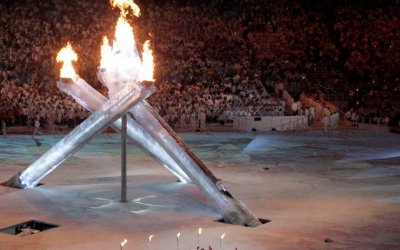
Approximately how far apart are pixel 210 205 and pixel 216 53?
24696 mm

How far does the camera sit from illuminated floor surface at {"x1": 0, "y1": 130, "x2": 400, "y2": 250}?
10203 millimetres

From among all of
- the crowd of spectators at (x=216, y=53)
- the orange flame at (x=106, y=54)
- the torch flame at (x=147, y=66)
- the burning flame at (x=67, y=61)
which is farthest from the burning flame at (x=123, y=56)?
the crowd of spectators at (x=216, y=53)

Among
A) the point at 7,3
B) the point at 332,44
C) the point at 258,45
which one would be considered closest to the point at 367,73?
the point at 332,44

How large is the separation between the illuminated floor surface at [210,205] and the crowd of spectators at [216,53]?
841cm

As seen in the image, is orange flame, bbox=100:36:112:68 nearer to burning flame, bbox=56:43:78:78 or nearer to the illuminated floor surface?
burning flame, bbox=56:43:78:78

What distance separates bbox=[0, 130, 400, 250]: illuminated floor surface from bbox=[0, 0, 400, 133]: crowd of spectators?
8413 millimetres

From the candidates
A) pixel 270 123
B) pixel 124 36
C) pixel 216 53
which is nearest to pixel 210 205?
pixel 124 36

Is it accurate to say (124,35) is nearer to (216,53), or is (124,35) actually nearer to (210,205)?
(210,205)

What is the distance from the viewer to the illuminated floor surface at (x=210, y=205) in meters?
10.2

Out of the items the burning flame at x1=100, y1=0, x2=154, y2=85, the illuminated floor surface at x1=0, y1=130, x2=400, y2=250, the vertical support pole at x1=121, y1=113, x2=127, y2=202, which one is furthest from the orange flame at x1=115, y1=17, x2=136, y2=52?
the illuminated floor surface at x1=0, y1=130, x2=400, y2=250

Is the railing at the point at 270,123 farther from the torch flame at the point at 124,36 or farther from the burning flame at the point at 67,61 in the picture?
the torch flame at the point at 124,36

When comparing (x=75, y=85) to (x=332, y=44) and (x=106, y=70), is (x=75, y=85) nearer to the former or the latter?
(x=106, y=70)

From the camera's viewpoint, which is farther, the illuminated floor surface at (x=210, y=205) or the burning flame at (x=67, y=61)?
the burning flame at (x=67, y=61)

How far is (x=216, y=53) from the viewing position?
3681 centimetres
